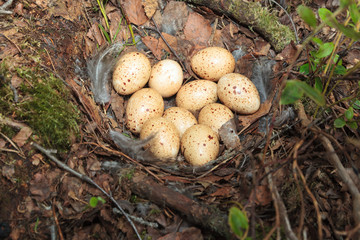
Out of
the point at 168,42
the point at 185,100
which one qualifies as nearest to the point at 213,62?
the point at 185,100

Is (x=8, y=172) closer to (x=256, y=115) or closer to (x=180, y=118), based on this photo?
(x=180, y=118)

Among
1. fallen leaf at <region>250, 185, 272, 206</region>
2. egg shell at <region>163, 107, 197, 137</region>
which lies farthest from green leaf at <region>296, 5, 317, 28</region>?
egg shell at <region>163, 107, 197, 137</region>

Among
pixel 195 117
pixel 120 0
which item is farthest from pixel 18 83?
pixel 195 117

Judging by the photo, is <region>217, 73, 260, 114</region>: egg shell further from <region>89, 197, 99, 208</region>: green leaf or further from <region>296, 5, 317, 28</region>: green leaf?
<region>89, 197, 99, 208</region>: green leaf

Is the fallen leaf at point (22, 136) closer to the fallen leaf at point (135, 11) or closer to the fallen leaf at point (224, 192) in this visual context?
the fallen leaf at point (224, 192)

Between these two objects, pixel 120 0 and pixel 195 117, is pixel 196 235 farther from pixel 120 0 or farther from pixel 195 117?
pixel 120 0

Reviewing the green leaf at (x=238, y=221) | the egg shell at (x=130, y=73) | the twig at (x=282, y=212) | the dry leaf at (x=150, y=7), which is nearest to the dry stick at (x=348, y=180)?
the twig at (x=282, y=212)
